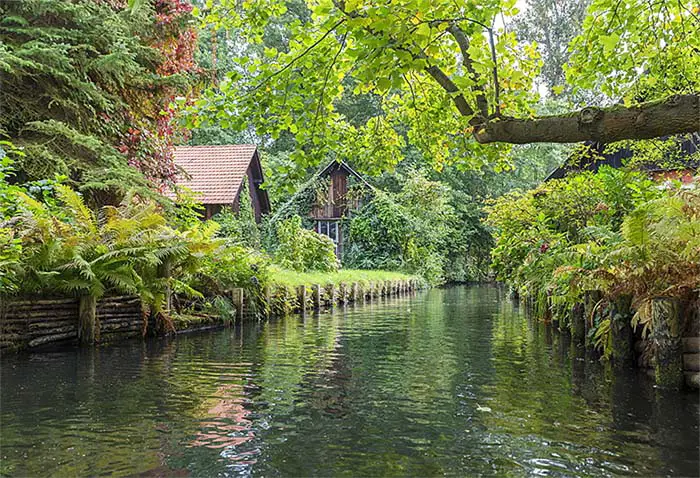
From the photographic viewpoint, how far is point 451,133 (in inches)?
370

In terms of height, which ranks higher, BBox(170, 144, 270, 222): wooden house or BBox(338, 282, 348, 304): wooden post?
BBox(170, 144, 270, 222): wooden house

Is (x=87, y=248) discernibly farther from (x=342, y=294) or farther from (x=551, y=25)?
(x=551, y=25)

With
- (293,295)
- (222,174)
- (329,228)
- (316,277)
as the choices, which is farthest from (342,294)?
(329,228)

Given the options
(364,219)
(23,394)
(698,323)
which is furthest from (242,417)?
(364,219)

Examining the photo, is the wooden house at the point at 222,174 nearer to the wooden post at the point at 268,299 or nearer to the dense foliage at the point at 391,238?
the dense foliage at the point at 391,238

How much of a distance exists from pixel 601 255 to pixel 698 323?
191 centimetres

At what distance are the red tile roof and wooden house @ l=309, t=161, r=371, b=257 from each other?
7654 mm

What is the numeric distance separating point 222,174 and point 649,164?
17801mm

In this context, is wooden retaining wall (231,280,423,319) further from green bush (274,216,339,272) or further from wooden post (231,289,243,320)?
green bush (274,216,339,272)

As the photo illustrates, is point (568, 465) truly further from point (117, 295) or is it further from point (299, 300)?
point (299, 300)

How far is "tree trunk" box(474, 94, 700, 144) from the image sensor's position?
504cm

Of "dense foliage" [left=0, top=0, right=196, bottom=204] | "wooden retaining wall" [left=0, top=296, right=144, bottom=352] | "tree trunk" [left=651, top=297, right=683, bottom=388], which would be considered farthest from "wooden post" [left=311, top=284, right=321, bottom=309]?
"tree trunk" [left=651, top=297, right=683, bottom=388]

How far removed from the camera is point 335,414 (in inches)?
210

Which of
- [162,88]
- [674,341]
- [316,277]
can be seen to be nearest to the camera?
[674,341]
